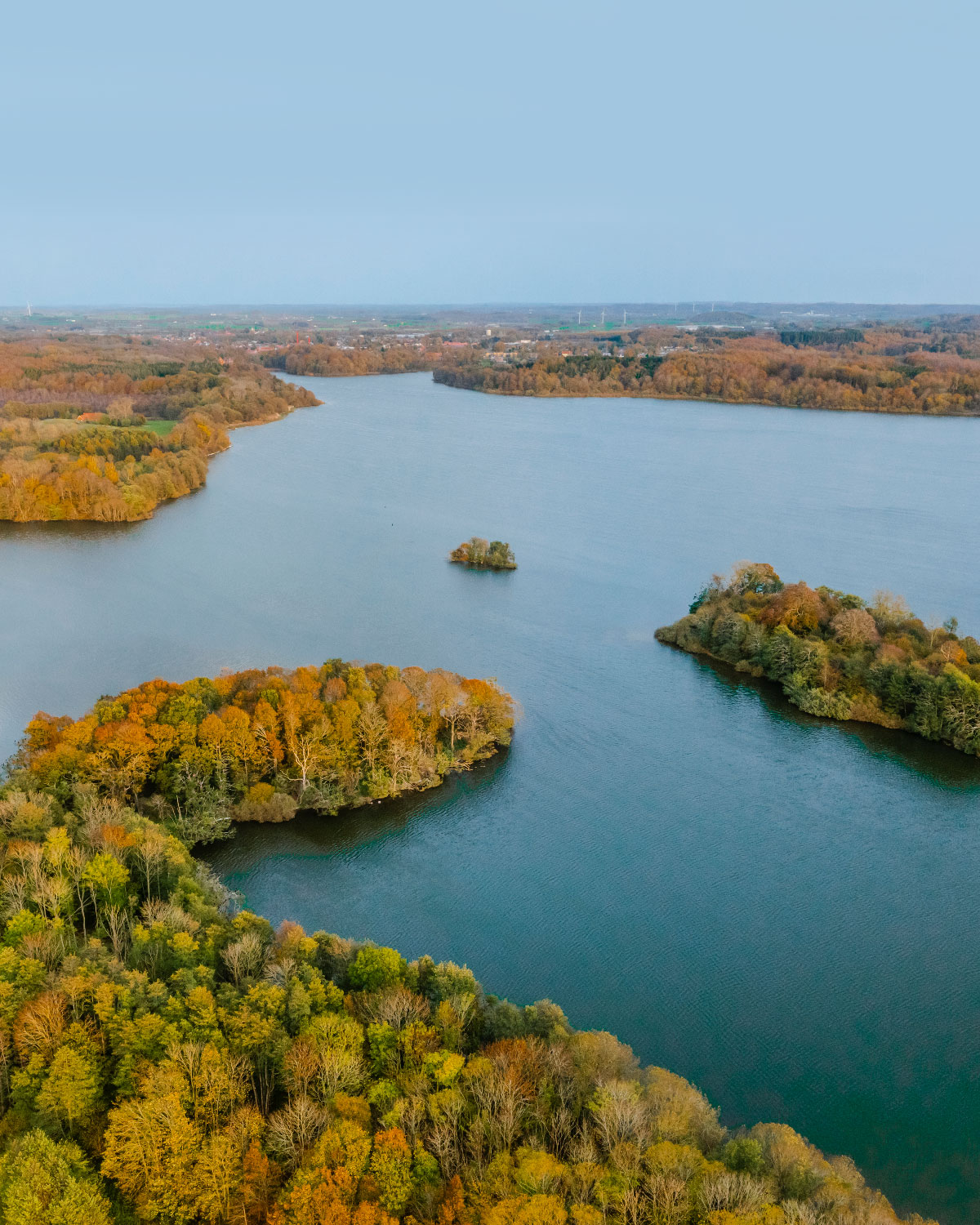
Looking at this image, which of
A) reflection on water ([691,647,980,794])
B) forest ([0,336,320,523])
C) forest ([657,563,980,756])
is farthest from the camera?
forest ([0,336,320,523])

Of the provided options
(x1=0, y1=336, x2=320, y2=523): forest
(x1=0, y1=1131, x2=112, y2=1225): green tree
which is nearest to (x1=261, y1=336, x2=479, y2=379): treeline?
(x1=0, y1=336, x2=320, y2=523): forest

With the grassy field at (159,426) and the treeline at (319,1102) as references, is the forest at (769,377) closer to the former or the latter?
the grassy field at (159,426)

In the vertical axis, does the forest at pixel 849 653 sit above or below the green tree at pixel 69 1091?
above

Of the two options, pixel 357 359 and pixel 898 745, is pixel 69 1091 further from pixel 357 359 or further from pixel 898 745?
pixel 357 359

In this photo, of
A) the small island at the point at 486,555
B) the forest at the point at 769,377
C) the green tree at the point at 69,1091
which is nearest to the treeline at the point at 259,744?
the green tree at the point at 69,1091

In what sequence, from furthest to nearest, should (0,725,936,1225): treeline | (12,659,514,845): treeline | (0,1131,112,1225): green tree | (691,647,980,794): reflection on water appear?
(691,647,980,794): reflection on water
(12,659,514,845): treeline
(0,725,936,1225): treeline
(0,1131,112,1225): green tree

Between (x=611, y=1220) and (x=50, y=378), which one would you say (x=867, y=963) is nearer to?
(x=611, y=1220)

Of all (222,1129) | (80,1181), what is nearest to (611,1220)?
(222,1129)

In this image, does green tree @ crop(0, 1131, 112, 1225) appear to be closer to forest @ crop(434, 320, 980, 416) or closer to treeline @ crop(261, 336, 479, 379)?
forest @ crop(434, 320, 980, 416)
